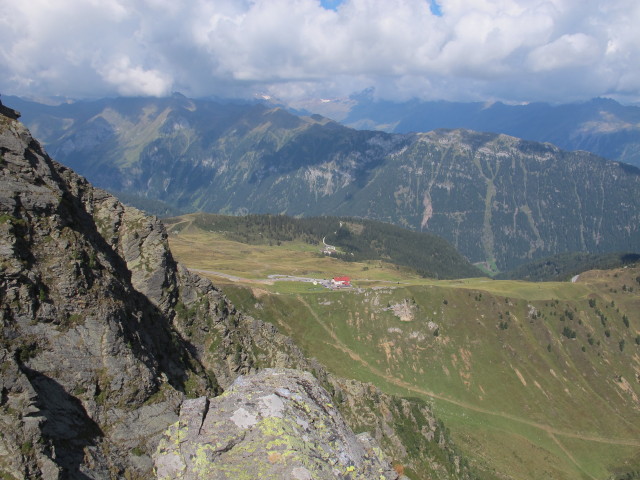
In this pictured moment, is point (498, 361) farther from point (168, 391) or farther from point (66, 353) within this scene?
point (66, 353)

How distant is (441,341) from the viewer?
148 metres

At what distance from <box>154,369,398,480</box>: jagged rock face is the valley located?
90.8m

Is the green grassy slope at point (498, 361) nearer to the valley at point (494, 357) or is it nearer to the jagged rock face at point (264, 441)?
the valley at point (494, 357)

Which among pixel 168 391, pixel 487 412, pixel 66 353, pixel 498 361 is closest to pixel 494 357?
pixel 498 361

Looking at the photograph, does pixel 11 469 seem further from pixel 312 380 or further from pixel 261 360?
pixel 261 360

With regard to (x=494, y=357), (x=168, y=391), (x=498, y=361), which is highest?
(x=168, y=391)

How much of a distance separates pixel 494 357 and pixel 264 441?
147521mm

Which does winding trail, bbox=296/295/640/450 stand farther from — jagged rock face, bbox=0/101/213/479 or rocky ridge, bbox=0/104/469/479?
jagged rock face, bbox=0/101/213/479

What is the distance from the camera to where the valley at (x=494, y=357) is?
11656cm

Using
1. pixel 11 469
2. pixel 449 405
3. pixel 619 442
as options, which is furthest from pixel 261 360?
pixel 619 442

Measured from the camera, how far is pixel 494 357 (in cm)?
14475

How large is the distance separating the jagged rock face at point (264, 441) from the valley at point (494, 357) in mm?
90756

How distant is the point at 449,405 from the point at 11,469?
130048 mm

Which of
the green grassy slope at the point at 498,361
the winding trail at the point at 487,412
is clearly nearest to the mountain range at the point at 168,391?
the winding trail at the point at 487,412
